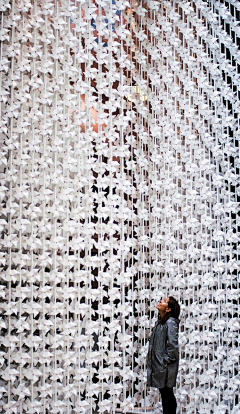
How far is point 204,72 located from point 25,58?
1751 mm

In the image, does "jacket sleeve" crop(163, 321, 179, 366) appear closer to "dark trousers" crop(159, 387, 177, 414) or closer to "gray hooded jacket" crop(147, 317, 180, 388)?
"gray hooded jacket" crop(147, 317, 180, 388)

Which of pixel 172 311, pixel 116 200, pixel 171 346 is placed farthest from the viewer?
pixel 116 200

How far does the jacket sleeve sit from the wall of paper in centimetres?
51

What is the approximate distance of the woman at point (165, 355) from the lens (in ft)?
13.4

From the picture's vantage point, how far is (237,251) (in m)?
4.77

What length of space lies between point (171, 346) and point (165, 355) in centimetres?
11

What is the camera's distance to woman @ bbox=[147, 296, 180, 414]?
4.09 meters

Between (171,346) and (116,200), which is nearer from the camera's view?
(171,346)

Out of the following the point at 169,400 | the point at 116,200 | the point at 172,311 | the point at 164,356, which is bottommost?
the point at 169,400

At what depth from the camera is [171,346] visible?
13.4 ft

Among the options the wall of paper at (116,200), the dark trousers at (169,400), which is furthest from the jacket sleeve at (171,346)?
the wall of paper at (116,200)

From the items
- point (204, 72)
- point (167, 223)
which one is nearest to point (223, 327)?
point (167, 223)

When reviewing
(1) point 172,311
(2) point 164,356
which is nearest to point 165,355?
(2) point 164,356

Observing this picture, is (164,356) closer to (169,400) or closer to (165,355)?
(165,355)
